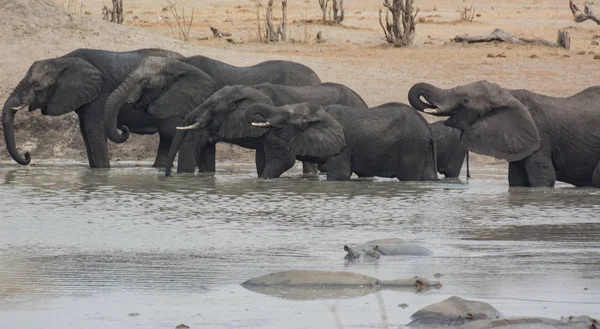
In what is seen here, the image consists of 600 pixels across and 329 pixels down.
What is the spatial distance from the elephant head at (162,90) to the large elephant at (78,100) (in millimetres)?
235

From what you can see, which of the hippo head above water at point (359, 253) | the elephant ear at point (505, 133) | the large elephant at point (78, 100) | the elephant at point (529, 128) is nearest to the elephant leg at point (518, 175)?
the elephant at point (529, 128)

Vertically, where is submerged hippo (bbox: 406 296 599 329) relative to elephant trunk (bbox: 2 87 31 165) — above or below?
above

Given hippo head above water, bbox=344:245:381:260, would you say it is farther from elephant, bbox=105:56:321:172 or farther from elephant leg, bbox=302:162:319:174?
elephant leg, bbox=302:162:319:174

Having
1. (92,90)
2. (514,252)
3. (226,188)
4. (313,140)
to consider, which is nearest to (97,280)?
(514,252)

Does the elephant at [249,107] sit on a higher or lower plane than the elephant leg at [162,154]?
higher

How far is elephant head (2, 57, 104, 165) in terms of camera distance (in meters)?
16.5

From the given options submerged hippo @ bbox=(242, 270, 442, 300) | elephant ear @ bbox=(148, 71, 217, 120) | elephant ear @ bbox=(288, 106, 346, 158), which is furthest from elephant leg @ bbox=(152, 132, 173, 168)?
submerged hippo @ bbox=(242, 270, 442, 300)

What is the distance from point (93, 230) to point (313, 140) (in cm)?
434

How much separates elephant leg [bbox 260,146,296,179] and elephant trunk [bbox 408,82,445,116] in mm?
1592

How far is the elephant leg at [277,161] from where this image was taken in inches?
578

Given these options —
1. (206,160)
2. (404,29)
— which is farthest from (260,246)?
(404,29)

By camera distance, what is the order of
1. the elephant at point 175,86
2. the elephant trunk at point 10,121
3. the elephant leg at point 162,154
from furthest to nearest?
the elephant leg at point 162,154 → the elephant trunk at point 10,121 → the elephant at point 175,86

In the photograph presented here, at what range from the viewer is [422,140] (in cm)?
1434

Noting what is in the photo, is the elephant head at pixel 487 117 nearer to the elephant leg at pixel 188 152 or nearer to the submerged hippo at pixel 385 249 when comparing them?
the elephant leg at pixel 188 152
